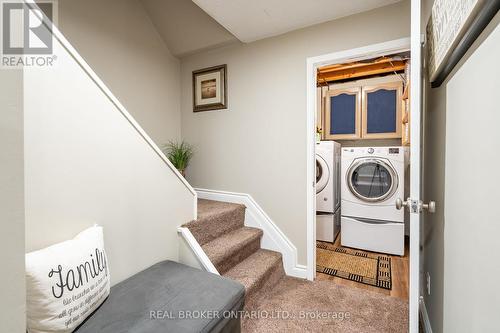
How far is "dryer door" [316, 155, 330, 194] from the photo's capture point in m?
3.40

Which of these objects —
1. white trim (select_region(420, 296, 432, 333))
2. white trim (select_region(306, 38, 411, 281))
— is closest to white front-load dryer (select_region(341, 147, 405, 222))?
white trim (select_region(306, 38, 411, 281))

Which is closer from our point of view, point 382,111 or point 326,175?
point 326,175

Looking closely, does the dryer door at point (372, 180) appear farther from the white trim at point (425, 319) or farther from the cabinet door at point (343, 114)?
the white trim at point (425, 319)

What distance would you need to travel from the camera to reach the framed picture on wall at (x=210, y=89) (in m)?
2.80

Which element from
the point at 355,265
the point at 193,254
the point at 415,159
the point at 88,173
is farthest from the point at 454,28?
the point at 355,265

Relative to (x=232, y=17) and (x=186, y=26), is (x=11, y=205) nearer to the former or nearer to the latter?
(x=232, y=17)

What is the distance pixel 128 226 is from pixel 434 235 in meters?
1.89

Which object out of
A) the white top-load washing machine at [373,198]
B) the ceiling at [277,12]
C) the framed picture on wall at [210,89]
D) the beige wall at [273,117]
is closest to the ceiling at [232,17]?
the ceiling at [277,12]

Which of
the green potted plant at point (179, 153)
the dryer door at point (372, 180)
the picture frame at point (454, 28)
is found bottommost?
the dryer door at point (372, 180)

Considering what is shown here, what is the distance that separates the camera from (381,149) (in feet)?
10.1

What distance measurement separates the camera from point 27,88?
1.06 metres

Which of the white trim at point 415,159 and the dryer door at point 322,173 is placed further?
the dryer door at point 322,173

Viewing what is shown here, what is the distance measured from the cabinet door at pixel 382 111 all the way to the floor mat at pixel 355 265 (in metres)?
1.74

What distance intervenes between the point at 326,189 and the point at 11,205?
336 cm
